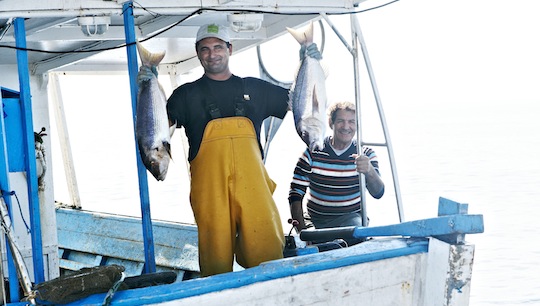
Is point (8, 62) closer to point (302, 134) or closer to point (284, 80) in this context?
point (284, 80)

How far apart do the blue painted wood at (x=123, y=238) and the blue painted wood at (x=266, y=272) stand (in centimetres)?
280

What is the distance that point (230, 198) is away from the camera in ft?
17.2

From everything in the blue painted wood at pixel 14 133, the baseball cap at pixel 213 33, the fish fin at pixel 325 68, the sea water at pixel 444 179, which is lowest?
the sea water at pixel 444 179

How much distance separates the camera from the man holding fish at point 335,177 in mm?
6609

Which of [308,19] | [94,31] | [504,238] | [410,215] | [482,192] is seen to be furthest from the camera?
[482,192]

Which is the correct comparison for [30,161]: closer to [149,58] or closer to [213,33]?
[149,58]

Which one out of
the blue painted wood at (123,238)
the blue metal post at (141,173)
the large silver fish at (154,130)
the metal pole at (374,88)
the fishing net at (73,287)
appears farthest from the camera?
the blue painted wood at (123,238)

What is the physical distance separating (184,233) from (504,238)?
10.2 meters

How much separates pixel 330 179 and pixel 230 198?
5.09 feet

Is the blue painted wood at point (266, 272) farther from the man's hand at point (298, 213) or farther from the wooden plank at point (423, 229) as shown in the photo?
the man's hand at point (298, 213)

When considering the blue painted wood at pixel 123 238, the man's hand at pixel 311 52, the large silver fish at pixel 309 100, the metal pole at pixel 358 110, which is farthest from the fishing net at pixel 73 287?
the blue painted wood at pixel 123 238

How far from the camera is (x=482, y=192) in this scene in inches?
840

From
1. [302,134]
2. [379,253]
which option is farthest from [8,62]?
[379,253]

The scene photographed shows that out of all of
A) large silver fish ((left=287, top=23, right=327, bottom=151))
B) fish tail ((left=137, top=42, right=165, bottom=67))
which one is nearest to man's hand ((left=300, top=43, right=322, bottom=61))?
large silver fish ((left=287, top=23, right=327, bottom=151))
